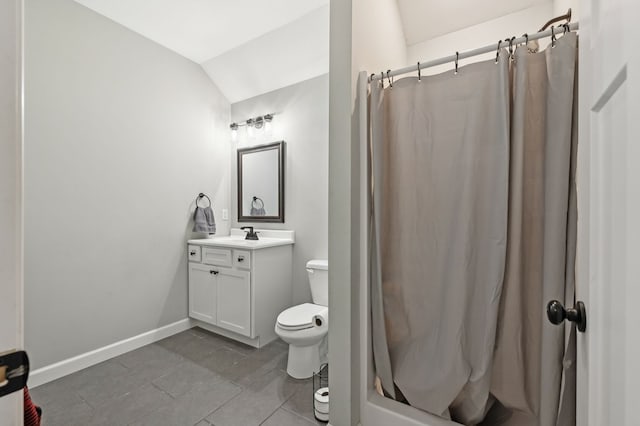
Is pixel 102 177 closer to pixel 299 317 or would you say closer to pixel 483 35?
pixel 299 317

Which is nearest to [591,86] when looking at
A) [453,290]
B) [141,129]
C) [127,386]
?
[453,290]

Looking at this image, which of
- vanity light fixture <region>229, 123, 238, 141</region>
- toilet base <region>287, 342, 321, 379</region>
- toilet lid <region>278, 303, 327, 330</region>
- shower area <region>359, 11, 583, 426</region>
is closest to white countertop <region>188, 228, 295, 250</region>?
toilet lid <region>278, 303, 327, 330</region>

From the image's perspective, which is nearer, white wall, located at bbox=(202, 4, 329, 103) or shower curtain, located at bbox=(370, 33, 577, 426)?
shower curtain, located at bbox=(370, 33, 577, 426)

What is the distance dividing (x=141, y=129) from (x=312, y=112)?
1529mm

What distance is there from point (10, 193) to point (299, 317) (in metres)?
1.81

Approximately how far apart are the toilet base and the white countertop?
0.87 meters

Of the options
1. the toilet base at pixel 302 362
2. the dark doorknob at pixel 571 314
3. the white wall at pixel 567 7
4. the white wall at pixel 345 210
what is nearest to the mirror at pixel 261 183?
the toilet base at pixel 302 362

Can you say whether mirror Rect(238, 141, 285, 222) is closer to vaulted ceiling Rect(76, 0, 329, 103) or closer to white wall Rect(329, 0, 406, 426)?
vaulted ceiling Rect(76, 0, 329, 103)

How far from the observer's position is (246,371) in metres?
2.03

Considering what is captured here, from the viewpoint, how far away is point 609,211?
1.76 ft

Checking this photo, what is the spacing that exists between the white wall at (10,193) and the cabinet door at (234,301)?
1919 millimetres

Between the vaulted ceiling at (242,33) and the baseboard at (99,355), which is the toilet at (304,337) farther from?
the vaulted ceiling at (242,33)

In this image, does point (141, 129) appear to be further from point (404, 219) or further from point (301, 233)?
point (404, 219)

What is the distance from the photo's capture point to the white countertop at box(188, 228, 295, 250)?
94.1 inches
